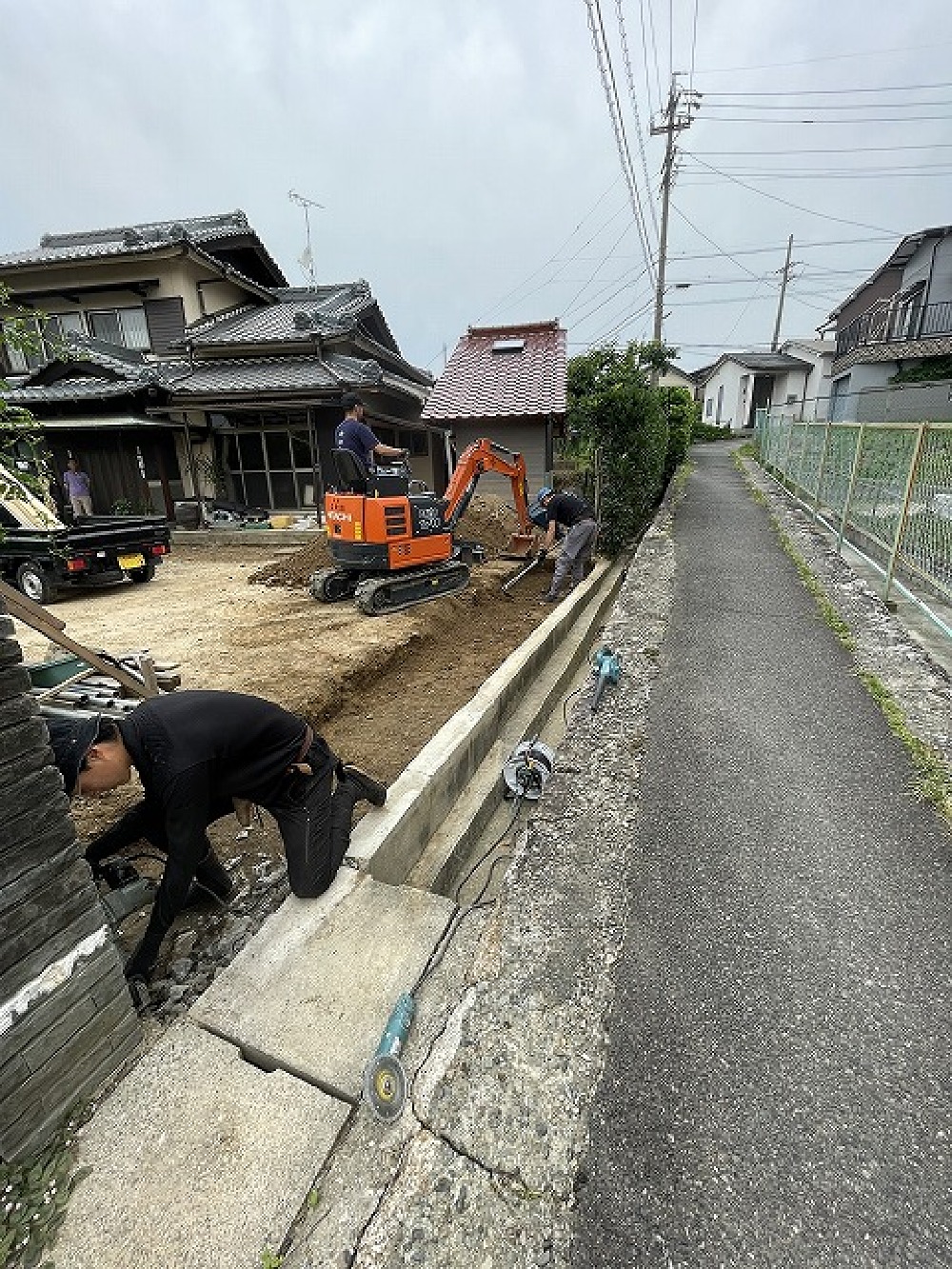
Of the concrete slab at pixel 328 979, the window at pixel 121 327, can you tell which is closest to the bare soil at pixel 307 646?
the concrete slab at pixel 328 979

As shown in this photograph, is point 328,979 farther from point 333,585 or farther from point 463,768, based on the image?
point 333,585

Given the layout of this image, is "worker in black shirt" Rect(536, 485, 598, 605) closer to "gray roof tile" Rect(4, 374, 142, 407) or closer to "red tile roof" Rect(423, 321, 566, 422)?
"red tile roof" Rect(423, 321, 566, 422)

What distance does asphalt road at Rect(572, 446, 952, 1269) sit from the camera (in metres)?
1.45

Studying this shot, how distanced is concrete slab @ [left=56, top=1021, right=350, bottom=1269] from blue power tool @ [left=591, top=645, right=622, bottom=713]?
2994mm

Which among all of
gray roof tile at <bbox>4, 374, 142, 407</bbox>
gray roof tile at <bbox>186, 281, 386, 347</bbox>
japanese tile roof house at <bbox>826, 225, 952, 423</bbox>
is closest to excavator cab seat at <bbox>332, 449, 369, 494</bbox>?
gray roof tile at <bbox>186, 281, 386, 347</bbox>

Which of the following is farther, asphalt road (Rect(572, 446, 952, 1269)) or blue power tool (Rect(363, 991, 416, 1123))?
blue power tool (Rect(363, 991, 416, 1123))

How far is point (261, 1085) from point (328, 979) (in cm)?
41

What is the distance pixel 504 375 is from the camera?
14828 mm

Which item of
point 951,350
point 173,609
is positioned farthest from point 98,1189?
point 951,350

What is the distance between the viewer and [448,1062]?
1811 millimetres

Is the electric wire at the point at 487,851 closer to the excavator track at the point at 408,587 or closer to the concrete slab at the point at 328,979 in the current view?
the concrete slab at the point at 328,979

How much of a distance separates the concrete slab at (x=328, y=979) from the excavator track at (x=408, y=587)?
4945mm

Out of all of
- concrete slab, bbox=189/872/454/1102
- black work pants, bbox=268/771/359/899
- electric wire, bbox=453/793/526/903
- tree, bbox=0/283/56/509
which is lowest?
electric wire, bbox=453/793/526/903

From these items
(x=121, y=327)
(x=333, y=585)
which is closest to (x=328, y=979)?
(x=333, y=585)
